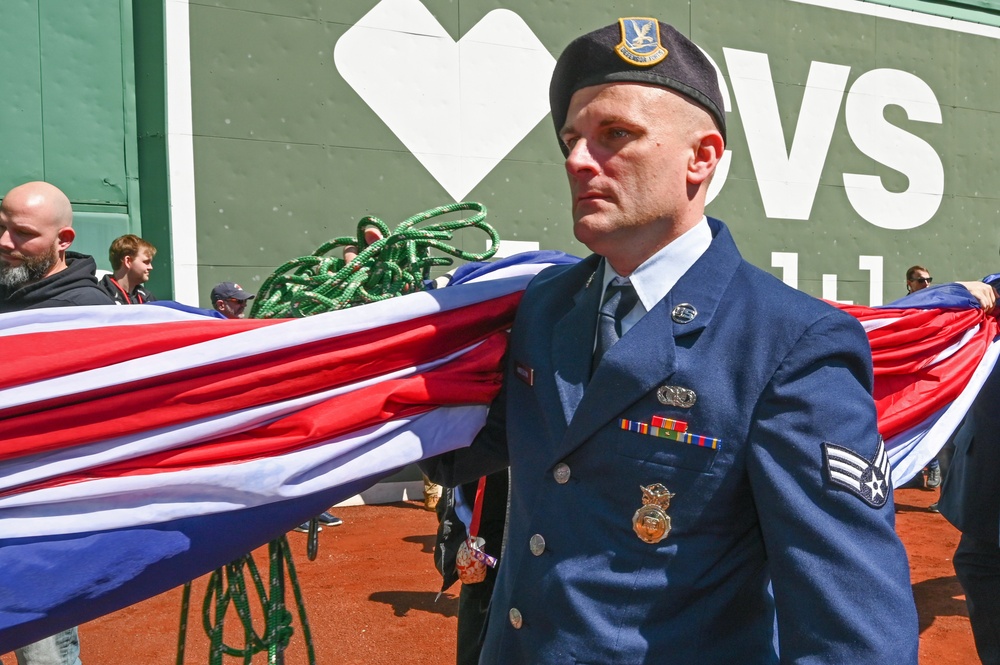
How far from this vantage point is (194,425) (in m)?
1.54

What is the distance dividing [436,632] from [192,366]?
9.81ft

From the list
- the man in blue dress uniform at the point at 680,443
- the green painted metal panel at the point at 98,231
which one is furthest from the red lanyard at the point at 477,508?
the green painted metal panel at the point at 98,231

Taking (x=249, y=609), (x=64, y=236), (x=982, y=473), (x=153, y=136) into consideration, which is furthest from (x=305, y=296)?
(x=153, y=136)

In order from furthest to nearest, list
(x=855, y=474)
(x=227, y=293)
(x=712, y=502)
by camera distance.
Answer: (x=227, y=293), (x=712, y=502), (x=855, y=474)

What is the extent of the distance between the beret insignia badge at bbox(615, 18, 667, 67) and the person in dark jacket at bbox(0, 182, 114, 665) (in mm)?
2116

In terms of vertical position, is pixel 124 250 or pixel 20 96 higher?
pixel 20 96

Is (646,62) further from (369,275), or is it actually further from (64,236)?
(64,236)

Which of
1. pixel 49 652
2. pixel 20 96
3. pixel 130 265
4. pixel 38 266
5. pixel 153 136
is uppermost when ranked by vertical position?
pixel 20 96

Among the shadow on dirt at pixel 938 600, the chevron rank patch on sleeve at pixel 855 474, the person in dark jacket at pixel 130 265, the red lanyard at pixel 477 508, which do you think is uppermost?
the chevron rank patch on sleeve at pixel 855 474

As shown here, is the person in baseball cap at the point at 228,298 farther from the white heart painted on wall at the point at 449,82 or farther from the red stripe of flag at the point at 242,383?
the red stripe of flag at the point at 242,383

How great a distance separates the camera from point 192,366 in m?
1.53

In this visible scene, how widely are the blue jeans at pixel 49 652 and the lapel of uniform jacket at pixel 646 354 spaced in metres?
2.33

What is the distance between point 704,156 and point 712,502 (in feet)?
1.90

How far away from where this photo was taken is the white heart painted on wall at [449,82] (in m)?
6.61
